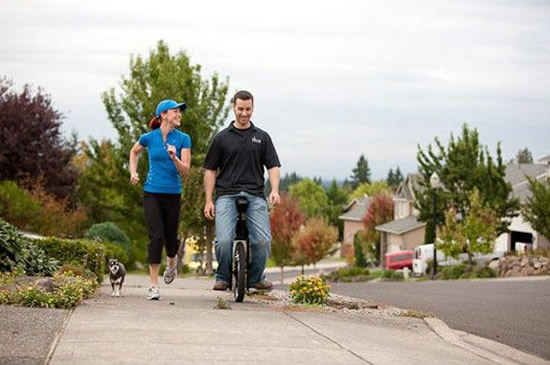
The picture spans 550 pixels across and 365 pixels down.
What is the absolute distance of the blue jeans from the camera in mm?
12125

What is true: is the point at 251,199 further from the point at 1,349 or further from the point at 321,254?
the point at 321,254

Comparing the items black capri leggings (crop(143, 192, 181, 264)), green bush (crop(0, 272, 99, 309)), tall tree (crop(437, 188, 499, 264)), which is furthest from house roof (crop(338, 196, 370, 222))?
green bush (crop(0, 272, 99, 309))

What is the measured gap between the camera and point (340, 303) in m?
Result: 12.6

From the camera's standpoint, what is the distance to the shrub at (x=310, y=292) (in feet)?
39.8

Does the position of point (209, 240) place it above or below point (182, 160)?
above

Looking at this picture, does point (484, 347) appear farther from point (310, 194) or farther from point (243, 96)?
point (310, 194)

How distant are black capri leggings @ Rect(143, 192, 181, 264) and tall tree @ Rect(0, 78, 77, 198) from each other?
3108cm

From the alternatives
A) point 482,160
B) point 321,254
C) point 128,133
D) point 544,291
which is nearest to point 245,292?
point 544,291

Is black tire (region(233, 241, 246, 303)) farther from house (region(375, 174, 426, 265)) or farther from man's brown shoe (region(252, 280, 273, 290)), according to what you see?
house (region(375, 174, 426, 265))

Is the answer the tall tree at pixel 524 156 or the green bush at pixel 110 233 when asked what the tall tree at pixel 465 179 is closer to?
the green bush at pixel 110 233

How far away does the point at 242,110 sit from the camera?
12.2 m

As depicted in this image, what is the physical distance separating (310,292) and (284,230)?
199ft

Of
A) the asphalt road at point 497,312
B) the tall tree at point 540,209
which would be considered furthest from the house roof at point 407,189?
the asphalt road at point 497,312

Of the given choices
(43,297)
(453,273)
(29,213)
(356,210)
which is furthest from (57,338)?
(356,210)
